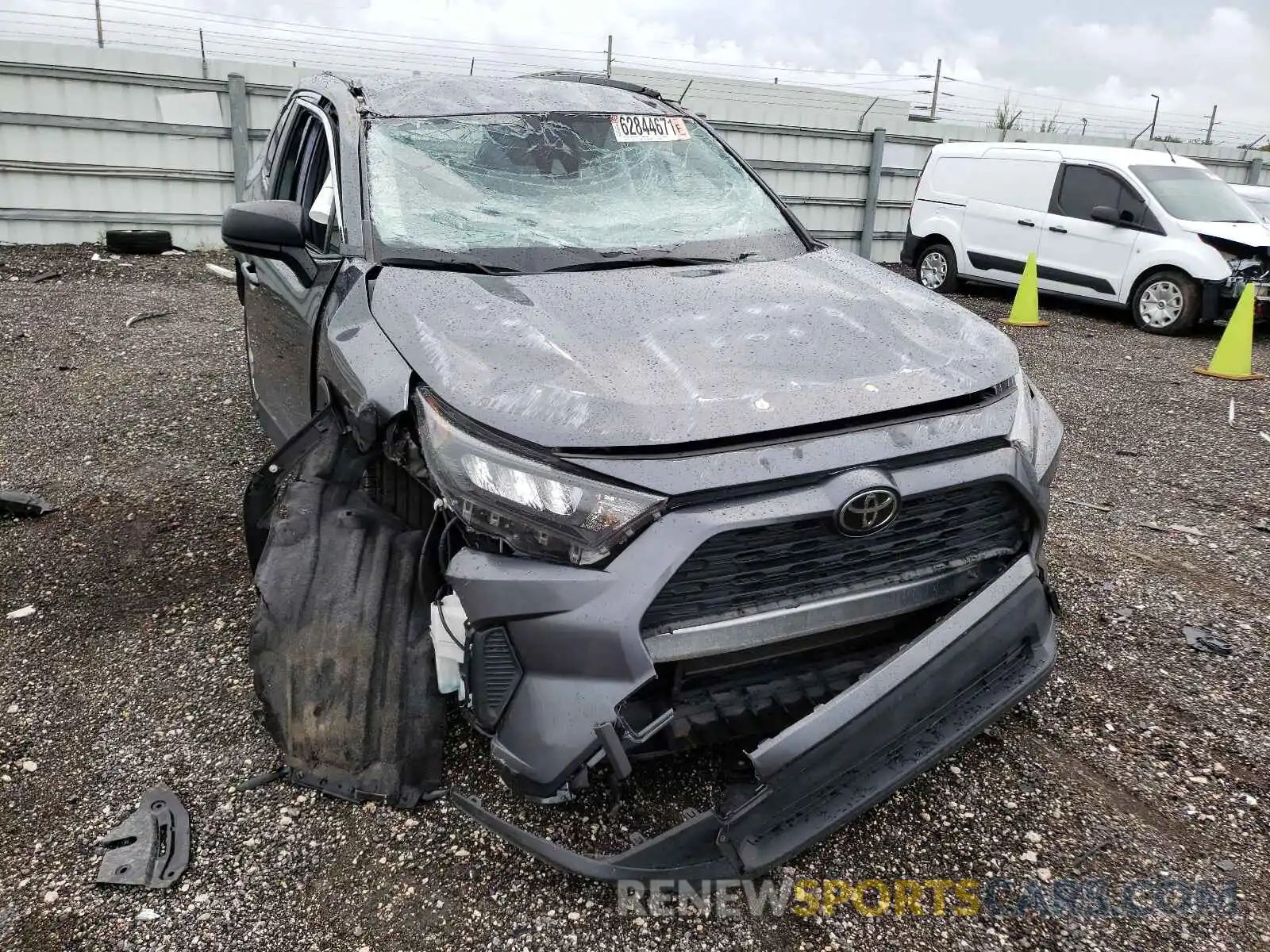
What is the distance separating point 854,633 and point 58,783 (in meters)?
2.10

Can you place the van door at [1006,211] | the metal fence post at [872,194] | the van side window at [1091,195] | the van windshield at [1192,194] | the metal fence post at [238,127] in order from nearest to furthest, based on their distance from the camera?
the van windshield at [1192,194] < the van side window at [1091,195] < the metal fence post at [238,127] < the van door at [1006,211] < the metal fence post at [872,194]

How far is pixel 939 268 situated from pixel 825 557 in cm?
1035

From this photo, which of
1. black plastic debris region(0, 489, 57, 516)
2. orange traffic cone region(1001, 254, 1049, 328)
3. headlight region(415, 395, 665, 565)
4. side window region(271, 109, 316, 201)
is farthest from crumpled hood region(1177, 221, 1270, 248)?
black plastic debris region(0, 489, 57, 516)

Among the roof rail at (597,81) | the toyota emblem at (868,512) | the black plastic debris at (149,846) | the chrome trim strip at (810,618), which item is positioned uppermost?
the roof rail at (597,81)

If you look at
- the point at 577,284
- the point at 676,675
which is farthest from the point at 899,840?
the point at 577,284

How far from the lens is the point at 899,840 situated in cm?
233

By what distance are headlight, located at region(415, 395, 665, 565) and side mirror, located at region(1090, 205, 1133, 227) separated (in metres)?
9.53

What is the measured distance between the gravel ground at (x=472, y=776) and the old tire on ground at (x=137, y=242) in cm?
594

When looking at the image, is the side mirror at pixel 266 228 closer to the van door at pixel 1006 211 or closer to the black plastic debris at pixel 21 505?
the black plastic debris at pixel 21 505

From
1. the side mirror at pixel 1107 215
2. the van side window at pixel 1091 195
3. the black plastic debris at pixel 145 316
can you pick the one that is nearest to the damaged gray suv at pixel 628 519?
the black plastic debris at pixel 145 316

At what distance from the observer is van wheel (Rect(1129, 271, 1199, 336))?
9.17m

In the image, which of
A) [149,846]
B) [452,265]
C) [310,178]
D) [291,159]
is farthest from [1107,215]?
[149,846]

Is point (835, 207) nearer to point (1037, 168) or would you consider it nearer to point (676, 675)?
point (1037, 168)

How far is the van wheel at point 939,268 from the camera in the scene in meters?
11.3
